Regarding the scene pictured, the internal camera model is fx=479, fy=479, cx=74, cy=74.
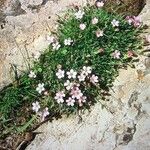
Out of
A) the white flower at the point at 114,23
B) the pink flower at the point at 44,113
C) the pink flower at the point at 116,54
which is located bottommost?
the pink flower at the point at 44,113

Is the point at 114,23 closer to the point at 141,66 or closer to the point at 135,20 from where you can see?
the point at 135,20

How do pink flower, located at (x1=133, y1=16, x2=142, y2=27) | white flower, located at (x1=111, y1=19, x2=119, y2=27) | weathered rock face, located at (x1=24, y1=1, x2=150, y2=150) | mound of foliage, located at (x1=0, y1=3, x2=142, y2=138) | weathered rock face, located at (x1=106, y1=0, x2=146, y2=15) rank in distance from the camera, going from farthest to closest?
weathered rock face, located at (x1=106, y1=0, x2=146, y2=15), pink flower, located at (x1=133, y1=16, x2=142, y2=27), white flower, located at (x1=111, y1=19, x2=119, y2=27), mound of foliage, located at (x1=0, y1=3, x2=142, y2=138), weathered rock face, located at (x1=24, y1=1, x2=150, y2=150)

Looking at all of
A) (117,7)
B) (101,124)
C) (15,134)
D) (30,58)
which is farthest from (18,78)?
(117,7)

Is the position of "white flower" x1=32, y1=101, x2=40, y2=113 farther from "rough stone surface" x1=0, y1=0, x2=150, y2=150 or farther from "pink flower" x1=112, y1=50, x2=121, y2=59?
"pink flower" x1=112, y1=50, x2=121, y2=59

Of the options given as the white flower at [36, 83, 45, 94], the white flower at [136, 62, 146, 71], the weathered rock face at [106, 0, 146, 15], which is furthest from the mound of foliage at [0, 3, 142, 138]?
the weathered rock face at [106, 0, 146, 15]

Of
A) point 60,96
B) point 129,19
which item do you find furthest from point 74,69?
point 129,19

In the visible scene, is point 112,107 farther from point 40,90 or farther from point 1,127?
point 1,127

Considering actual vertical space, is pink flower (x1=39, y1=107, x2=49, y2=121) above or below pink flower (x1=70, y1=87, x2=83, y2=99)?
below

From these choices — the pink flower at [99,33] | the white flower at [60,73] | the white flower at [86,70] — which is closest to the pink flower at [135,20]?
the pink flower at [99,33]

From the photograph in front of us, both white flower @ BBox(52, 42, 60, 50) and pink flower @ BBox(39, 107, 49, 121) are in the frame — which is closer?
pink flower @ BBox(39, 107, 49, 121)

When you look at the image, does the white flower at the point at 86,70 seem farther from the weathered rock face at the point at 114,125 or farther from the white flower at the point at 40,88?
the white flower at the point at 40,88
